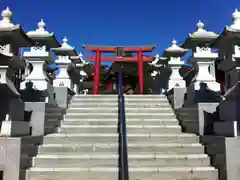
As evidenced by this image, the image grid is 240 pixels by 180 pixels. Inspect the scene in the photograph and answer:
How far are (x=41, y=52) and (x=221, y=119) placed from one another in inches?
186

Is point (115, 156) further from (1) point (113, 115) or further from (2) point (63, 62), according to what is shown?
(2) point (63, 62)

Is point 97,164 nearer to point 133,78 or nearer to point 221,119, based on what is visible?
point 221,119

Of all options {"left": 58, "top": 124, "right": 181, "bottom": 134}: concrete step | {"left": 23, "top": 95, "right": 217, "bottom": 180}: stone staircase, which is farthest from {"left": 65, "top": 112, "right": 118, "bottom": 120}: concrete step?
{"left": 58, "top": 124, "right": 181, "bottom": 134}: concrete step

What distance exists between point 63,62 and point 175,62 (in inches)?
154

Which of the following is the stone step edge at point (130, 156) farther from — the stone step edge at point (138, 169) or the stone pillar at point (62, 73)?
the stone pillar at point (62, 73)

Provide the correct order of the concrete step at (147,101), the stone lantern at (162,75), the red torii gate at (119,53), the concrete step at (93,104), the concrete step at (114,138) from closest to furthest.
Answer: the concrete step at (114,138) < the concrete step at (93,104) < the concrete step at (147,101) < the stone lantern at (162,75) < the red torii gate at (119,53)

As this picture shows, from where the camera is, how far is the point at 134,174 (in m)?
4.73

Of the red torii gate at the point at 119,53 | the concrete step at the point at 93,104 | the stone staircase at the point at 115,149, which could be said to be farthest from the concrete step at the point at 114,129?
the red torii gate at the point at 119,53

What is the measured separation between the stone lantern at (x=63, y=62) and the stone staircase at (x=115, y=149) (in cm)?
234

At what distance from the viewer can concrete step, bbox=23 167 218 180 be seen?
186 inches

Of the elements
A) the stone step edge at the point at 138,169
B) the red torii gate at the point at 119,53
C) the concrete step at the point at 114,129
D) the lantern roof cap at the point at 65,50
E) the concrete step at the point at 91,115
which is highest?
the red torii gate at the point at 119,53

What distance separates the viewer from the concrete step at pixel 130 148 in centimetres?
544

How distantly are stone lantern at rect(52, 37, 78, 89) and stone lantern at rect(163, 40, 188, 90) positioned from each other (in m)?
3.42

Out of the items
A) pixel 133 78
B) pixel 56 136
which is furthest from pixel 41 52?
pixel 133 78
